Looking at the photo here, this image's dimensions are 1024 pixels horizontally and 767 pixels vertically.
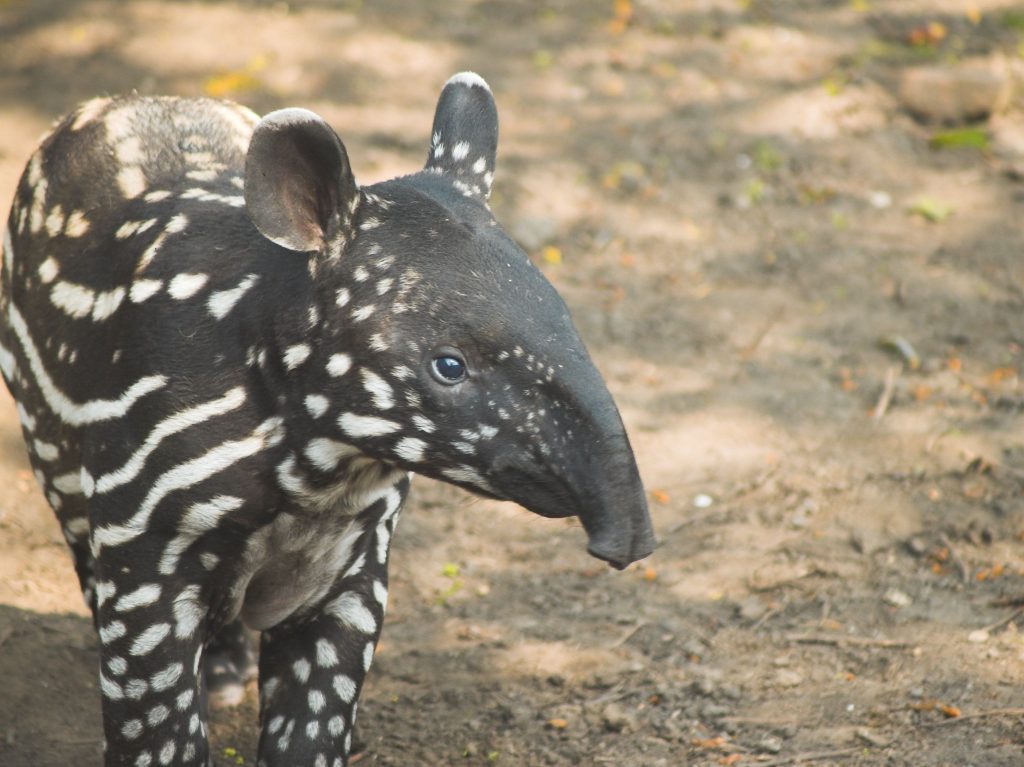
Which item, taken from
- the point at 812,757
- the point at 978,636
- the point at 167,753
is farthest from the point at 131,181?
the point at 978,636

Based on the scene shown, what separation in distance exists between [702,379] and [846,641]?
1910 mm

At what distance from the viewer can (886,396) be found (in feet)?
20.7

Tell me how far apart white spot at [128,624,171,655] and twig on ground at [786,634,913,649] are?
2367mm

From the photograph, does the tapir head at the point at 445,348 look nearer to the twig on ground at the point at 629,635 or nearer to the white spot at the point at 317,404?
the white spot at the point at 317,404

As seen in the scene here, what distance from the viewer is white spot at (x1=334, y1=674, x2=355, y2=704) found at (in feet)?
12.7

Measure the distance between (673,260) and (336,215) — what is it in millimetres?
4341

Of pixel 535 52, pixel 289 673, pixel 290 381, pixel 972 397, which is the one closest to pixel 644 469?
pixel 972 397

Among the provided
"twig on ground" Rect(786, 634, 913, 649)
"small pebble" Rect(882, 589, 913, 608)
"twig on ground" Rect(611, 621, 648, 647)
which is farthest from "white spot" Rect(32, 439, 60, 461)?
"small pebble" Rect(882, 589, 913, 608)

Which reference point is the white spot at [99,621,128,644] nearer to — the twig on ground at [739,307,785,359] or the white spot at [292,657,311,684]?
the white spot at [292,657,311,684]

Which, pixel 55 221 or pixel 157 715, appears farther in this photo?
pixel 55 221

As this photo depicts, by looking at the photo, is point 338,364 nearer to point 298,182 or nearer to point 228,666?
point 298,182

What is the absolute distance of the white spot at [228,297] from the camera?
341 centimetres

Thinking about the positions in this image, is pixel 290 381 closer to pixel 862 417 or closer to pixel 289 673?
pixel 289 673

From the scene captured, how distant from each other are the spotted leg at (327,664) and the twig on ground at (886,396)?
301 cm
